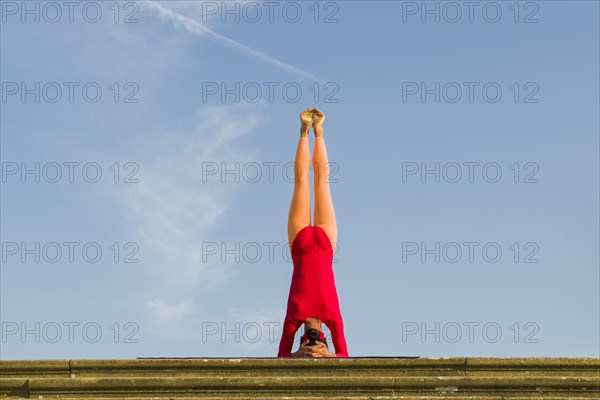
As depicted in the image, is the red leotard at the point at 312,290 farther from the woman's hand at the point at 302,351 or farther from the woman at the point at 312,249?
the woman's hand at the point at 302,351

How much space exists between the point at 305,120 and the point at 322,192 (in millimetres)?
1257

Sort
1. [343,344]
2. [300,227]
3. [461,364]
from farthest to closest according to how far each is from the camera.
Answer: [300,227]
[343,344]
[461,364]

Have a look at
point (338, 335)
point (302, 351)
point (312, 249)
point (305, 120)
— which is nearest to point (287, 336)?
point (338, 335)

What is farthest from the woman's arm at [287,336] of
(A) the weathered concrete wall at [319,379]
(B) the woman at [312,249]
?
(A) the weathered concrete wall at [319,379]

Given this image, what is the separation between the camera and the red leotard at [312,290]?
14.2 meters

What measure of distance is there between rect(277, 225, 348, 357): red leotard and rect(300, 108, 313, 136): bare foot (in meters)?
1.62

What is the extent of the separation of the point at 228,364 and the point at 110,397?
123 cm

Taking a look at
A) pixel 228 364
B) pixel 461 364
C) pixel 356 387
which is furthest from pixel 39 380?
pixel 461 364

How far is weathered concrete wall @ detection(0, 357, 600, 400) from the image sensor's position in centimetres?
909

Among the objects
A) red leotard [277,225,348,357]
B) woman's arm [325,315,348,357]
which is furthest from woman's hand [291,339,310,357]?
woman's arm [325,315,348,357]

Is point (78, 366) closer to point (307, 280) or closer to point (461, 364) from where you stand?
point (461, 364)

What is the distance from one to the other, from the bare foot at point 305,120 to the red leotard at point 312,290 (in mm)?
1624

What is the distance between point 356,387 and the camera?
910 centimetres

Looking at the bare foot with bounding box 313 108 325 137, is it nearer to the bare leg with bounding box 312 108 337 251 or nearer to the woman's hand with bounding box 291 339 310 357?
the bare leg with bounding box 312 108 337 251
